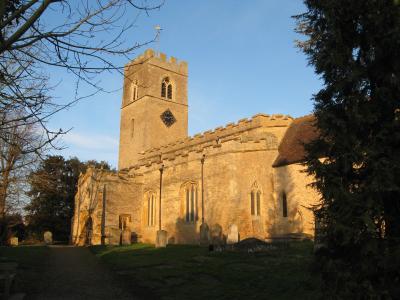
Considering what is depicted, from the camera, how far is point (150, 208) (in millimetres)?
26359

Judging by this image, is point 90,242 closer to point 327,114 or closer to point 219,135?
point 219,135

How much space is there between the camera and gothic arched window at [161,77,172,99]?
122 ft

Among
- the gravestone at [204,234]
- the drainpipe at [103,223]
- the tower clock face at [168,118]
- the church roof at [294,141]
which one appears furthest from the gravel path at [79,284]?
the tower clock face at [168,118]

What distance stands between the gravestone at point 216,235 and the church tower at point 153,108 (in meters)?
16.0

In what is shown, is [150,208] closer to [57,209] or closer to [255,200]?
[255,200]

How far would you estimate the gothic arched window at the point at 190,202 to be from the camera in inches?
874

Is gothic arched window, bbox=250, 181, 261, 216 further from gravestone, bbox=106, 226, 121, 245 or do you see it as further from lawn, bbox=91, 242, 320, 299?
gravestone, bbox=106, 226, 121, 245

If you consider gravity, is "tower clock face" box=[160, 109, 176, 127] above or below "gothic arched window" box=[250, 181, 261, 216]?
above

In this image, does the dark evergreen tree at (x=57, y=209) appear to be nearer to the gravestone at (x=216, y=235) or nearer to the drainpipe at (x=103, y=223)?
the drainpipe at (x=103, y=223)

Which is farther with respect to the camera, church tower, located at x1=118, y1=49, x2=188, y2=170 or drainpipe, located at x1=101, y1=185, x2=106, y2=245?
church tower, located at x1=118, y1=49, x2=188, y2=170

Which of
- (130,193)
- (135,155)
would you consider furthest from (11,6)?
(135,155)

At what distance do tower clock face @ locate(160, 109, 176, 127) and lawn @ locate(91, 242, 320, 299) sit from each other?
23125 millimetres

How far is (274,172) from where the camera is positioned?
65.4ft

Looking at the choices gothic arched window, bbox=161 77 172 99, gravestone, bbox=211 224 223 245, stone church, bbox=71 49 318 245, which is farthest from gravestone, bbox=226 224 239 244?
gothic arched window, bbox=161 77 172 99
